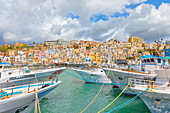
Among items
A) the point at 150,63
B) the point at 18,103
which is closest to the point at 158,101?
the point at 150,63

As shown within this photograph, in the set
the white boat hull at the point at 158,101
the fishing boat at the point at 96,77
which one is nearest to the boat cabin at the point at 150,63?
the white boat hull at the point at 158,101

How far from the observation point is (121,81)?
13.0 metres

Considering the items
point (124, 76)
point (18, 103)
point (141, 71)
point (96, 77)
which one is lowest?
point (96, 77)

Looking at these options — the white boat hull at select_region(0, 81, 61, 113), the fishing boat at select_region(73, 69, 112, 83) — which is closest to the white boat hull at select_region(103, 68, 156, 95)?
the fishing boat at select_region(73, 69, 112, 83)

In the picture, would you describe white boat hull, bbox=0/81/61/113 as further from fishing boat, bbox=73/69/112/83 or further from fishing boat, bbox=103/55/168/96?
fishing boat, bbox=73/69/112/83

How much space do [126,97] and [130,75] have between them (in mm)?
2453

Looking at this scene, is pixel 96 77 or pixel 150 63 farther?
pixel 96 77

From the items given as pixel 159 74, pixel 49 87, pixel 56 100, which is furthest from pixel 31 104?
pixel 159 74

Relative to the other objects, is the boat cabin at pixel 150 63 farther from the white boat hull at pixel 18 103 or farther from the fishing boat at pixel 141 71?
the white boat hull at pixel 18 103

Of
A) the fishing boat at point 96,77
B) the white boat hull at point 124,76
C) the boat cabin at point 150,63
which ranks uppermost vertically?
the boat cabin at point 150,63

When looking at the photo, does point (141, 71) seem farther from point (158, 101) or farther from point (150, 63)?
point (158, 101)

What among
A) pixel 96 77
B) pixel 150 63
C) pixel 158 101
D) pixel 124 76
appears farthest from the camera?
pixel 96 77

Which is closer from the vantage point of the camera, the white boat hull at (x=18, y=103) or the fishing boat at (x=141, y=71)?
the white boat hull at (x=18, y=103)

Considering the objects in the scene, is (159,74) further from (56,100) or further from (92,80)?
A: (92,80)
